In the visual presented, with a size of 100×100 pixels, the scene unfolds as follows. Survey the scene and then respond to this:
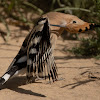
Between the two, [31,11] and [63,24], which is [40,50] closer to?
[63,24]

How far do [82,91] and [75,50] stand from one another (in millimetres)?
1545

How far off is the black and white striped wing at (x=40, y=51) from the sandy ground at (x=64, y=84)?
22 cm

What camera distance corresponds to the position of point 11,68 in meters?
2.53

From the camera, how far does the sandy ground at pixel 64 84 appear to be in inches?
90.8

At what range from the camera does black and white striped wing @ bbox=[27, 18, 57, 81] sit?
2.30m

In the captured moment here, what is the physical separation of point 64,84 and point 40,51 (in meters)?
0.57

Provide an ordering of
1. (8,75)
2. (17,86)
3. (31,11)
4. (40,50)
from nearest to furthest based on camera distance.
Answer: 1. (40,50)
2. (8,75)
3. (17,86)
4. (31,11)

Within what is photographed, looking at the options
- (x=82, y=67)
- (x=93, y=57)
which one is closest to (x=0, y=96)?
(x=82, y=67)

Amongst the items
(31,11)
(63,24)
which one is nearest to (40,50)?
(63,24)

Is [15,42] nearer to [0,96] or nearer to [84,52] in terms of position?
[84,52]

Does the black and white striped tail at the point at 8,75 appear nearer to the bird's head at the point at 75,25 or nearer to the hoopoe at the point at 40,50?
the hoopoe at the point at 40,50

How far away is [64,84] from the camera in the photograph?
8.70 feet

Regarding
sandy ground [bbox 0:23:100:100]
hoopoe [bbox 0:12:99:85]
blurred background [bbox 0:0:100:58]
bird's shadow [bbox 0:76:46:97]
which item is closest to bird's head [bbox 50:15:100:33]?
hoopoe [bbox 0:12:99:85]

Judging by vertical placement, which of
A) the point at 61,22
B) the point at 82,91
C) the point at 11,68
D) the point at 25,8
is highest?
the point at 25,8
